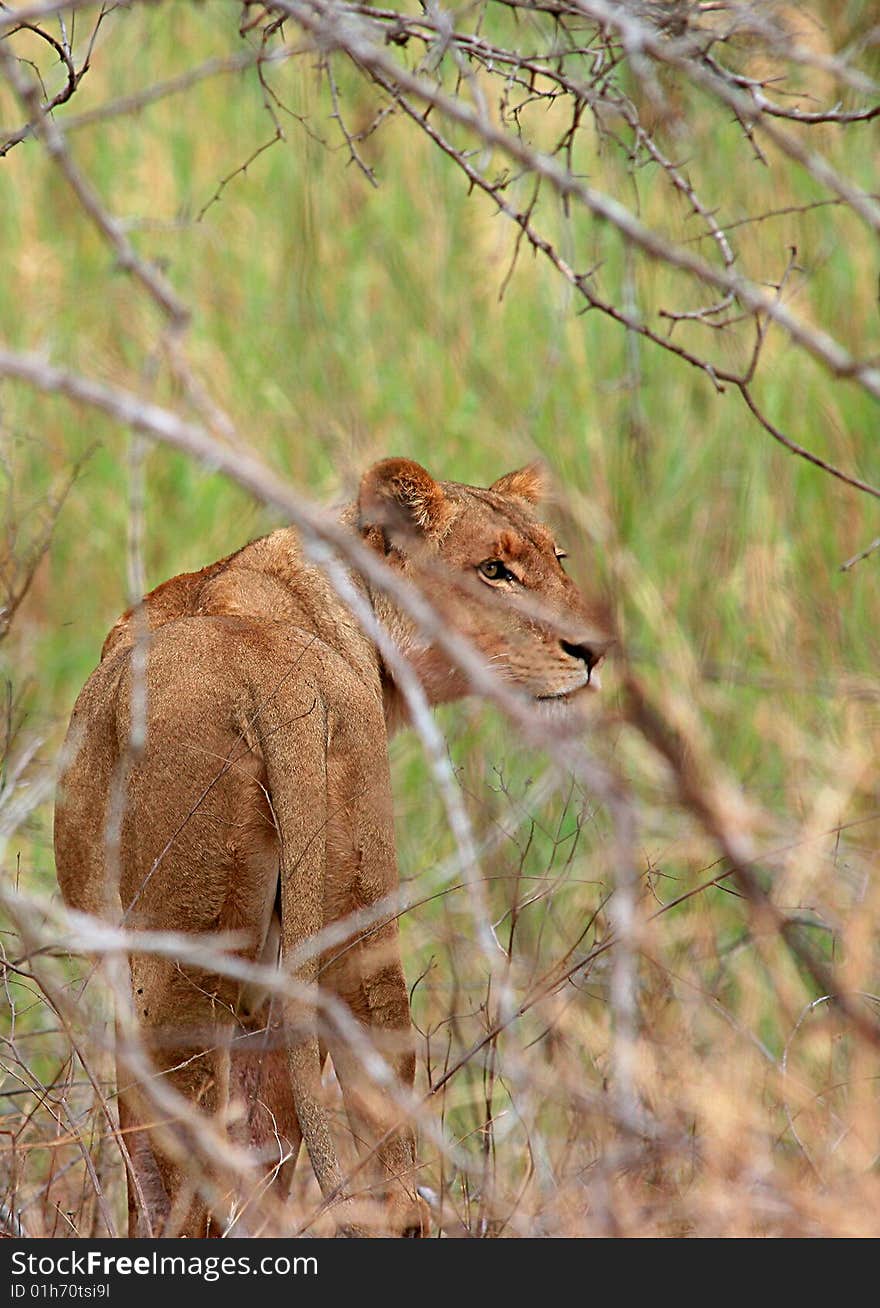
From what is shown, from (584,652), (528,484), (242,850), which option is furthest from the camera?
(528,484)

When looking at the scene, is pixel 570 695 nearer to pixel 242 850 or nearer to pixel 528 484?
pixel 528 484

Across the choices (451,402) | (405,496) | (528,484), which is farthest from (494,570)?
(451,402)

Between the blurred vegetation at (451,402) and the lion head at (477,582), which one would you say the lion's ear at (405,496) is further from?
the blurred vegetation at (451,402)

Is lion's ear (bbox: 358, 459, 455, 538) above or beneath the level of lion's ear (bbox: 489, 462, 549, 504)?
beneath

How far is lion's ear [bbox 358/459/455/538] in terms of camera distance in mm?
3752

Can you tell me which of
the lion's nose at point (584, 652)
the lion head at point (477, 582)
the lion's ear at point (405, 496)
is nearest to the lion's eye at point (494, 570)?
the lion head at point (477, 582)

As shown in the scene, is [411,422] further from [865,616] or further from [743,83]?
[743,83]

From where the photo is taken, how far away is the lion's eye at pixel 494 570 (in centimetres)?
389

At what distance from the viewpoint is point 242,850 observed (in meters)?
3.04

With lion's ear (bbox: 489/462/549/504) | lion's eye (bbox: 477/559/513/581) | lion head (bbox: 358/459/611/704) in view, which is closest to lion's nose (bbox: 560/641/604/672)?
lion head (bbox: 358/459/611/704)

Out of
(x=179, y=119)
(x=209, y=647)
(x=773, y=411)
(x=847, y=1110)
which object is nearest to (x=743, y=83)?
(x=209, y=647)

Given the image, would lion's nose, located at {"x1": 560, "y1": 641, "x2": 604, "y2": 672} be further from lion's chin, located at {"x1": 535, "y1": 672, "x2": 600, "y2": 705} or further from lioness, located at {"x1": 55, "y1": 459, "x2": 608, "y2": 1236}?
lioness, located at {"x1": 55, "y1": 459, "x2": 608, "y2": 1236}

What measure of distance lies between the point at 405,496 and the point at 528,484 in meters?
0.65

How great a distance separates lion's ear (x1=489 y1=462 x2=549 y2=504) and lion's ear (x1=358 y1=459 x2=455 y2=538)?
50 cm
